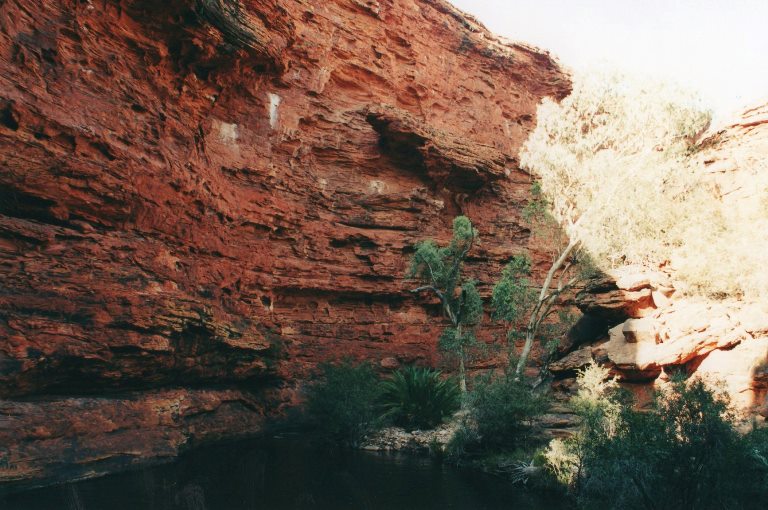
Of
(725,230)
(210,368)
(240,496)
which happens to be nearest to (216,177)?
(210,368)

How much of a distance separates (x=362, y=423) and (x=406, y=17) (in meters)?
19.4

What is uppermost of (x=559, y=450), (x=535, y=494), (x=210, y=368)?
(x=210, y=368)

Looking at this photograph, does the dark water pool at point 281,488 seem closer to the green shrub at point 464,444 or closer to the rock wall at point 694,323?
the green shrub at point 464,444

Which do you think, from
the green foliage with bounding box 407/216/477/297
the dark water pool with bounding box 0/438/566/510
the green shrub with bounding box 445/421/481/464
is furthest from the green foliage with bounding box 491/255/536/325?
the dark water pool with bounding box 0/438/566/510

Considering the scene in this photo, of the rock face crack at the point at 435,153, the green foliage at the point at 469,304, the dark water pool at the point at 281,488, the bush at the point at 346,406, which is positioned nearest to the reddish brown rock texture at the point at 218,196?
the rock face crack at the point at 435,153

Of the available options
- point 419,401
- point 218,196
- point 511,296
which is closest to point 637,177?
point 511,296

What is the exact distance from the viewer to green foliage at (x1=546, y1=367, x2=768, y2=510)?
5824 mm

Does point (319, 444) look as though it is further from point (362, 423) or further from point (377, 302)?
point (377, 302)

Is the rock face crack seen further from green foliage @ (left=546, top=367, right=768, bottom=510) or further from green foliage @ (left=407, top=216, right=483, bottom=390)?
green foliage @ (left=546, top=367, right=768, bottom=510)

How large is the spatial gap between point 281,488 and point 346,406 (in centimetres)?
495

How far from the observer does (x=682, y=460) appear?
597 cm

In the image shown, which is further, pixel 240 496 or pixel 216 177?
pixel 216 177

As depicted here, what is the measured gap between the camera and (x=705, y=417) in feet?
19.6

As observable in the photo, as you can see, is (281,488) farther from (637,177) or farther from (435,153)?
(435,153)
